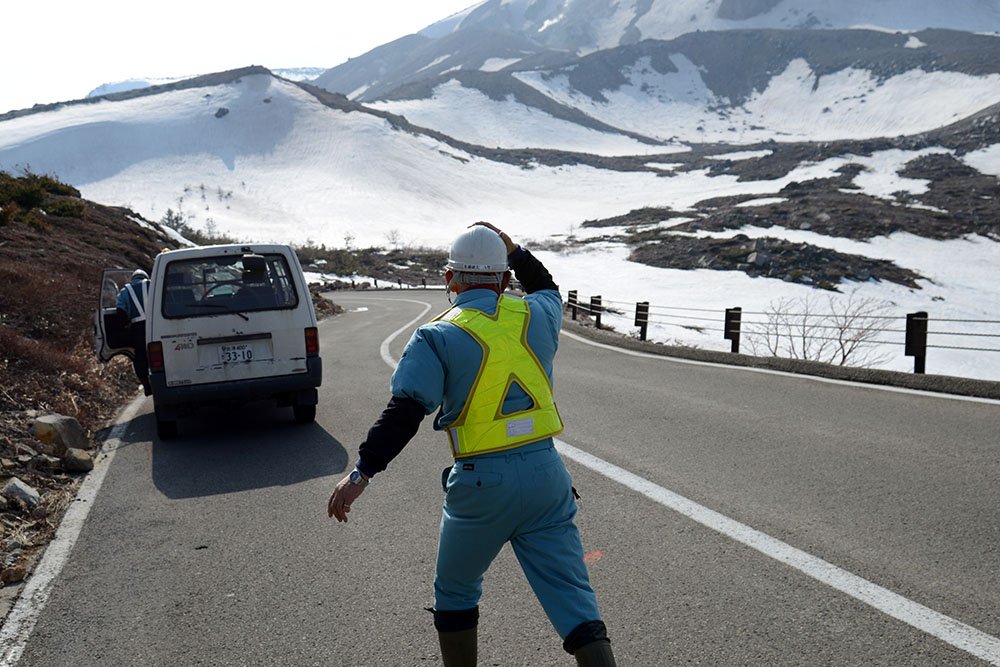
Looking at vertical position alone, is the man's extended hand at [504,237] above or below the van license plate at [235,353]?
above

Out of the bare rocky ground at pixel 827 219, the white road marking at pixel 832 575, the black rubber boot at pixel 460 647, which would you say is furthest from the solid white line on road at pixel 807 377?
the bare rocky ground at pixel 827 219

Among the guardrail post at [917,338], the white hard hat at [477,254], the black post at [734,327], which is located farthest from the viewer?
the black post at [734,327]

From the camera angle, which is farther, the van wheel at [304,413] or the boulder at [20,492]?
the van wheel at [304,413]

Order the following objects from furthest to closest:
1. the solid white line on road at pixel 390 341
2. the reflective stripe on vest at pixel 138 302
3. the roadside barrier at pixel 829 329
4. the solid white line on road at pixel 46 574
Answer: the solid white line on road at pixel 390 341, the roadside barrier at pixel 829 329, the reflective stripe on vest at pixel 138 302, the solid white line on road at pixel 46 574

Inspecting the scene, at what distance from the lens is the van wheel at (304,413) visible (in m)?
8.84

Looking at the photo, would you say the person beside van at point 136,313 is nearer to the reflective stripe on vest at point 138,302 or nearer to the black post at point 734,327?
the reflective stripe on vest at point 138,302

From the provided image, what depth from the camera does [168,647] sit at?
371 cm

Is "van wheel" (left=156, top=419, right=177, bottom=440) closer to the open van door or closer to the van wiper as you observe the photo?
the van wiper

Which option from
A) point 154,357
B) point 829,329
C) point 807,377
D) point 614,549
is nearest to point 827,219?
point 829,329

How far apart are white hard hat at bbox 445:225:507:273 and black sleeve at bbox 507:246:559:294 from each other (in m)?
0.44

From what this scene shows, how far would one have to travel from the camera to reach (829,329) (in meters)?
37.1

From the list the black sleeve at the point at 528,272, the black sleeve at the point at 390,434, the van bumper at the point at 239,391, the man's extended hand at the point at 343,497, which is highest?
the black sleeve at the point at 528,272

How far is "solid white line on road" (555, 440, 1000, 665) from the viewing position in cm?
329

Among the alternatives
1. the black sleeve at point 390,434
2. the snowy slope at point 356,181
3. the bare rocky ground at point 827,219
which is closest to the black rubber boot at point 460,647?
the black sleeve at point 390,434
